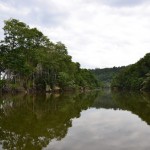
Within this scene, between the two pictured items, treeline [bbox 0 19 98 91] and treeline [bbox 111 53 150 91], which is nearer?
treeline [bbox 0 19 98 91]

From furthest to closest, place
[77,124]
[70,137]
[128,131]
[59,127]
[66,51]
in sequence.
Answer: [66,51]
[77,124]
[59,127]
[128,131]
[70,137]

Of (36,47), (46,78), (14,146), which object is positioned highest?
(36,47)

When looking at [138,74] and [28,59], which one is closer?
[28,59]

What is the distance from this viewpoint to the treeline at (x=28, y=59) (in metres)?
63.6

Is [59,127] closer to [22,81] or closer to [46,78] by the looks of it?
[22,81]

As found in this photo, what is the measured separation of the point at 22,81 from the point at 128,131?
2213 inches

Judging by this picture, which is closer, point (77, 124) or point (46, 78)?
point (77, 124)

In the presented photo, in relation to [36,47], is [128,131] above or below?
below

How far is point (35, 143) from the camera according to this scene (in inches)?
442

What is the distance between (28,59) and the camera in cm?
6825

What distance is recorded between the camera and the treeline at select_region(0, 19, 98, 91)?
63.6m

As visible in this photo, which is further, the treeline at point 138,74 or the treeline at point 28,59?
the treeline at point 138,74

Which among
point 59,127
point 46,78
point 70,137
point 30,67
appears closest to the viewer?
point 70,137

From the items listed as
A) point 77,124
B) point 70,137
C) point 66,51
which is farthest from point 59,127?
point 66,51
